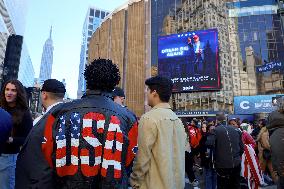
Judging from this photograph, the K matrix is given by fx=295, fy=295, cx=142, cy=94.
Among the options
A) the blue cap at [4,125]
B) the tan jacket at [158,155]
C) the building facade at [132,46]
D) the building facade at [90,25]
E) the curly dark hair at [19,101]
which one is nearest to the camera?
the tan jacket at [158,155]

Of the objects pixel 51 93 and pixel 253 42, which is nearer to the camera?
pixel 51 93

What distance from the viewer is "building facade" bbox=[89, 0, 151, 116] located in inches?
2463

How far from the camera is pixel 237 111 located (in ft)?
131

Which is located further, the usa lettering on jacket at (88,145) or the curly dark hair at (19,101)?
the curly dark hair at (19,101)

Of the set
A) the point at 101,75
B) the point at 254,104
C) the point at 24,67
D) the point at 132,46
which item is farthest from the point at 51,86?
the point at 24,67

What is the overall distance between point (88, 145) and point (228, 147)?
4.27 metres

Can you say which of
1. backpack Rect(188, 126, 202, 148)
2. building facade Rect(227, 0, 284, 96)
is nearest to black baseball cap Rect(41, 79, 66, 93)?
backpack Rect(188, 126, 202, 148)

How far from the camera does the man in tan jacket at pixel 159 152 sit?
259 cm

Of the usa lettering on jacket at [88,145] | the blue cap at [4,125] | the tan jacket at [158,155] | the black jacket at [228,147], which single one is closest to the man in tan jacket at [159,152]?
the tan jacket at [158,155]

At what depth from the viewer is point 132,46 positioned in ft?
216

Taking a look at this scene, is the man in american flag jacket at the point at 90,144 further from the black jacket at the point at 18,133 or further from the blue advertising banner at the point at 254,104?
the blue advertising banner at the point at 254,104

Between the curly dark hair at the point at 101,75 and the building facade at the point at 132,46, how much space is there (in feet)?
193

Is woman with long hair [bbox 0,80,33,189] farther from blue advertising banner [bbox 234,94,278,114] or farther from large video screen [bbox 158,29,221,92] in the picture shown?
blue advertising banner [bbox 234,94,278,114]

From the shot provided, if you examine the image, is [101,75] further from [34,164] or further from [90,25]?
[90,25]
